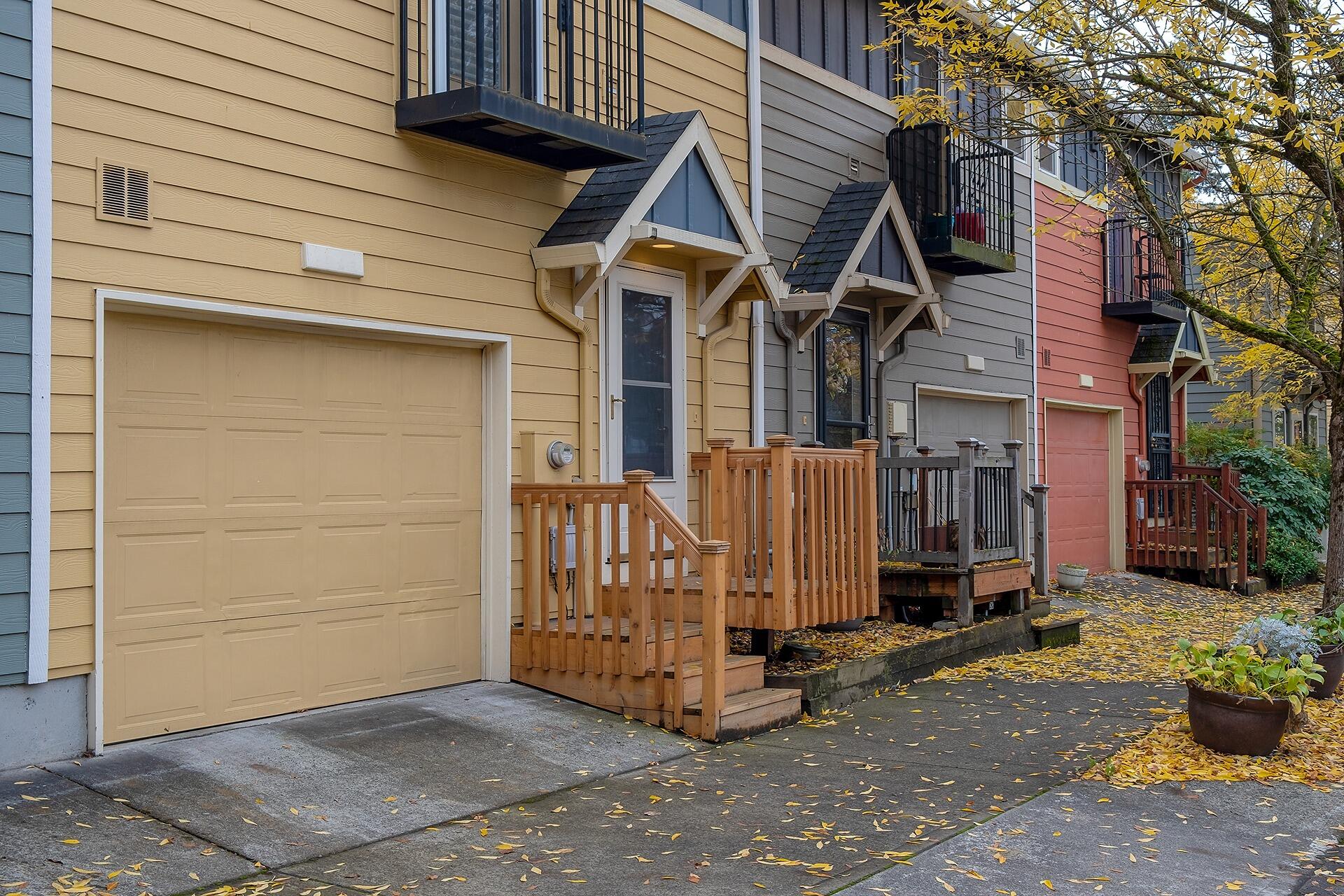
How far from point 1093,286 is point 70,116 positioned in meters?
13.9

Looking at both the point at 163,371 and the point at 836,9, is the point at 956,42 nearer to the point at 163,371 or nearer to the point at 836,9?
the point at 836,9

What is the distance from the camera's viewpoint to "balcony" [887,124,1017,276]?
12.1 metres

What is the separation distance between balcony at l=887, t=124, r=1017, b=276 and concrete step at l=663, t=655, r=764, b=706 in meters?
5.75

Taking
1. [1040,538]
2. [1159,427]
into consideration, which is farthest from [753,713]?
[1159,427]

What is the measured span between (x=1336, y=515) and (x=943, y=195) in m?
4.70

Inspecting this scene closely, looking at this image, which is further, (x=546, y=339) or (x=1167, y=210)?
(x=1167, y=210)

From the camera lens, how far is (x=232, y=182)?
6.32m

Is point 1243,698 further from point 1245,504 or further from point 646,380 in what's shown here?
point 1245,504

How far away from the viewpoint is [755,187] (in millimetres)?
10195

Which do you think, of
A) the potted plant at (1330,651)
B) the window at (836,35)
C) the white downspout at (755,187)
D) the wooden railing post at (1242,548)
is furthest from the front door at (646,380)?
the wooden railing post at (1242,548)

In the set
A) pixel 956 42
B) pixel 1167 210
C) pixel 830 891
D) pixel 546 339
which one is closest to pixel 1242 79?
pixel 956 42

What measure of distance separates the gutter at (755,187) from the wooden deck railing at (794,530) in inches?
70.7

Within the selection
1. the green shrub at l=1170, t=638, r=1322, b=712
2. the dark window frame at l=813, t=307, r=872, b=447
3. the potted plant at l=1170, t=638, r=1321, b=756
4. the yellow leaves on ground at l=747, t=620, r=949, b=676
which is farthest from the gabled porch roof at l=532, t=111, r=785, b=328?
the potted plant at l=1170, t=638, r=1321, b=756

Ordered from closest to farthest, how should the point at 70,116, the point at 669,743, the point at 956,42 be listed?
the point at 70,116 < the point at 669,743 < the point at 956,42
